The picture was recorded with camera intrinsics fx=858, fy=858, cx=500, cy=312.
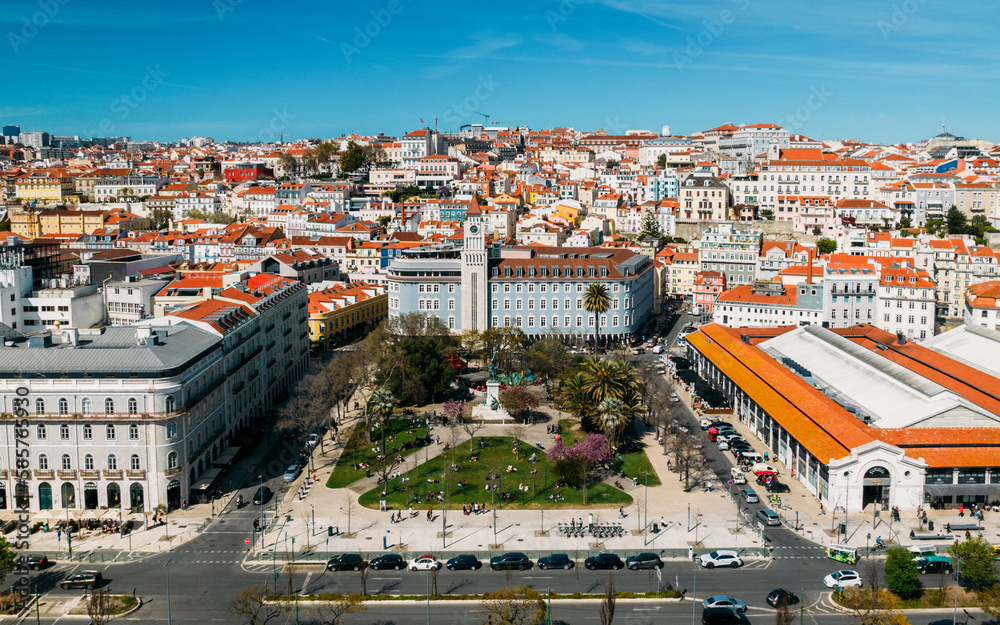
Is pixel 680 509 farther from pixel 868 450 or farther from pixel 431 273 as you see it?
pixel 431 273

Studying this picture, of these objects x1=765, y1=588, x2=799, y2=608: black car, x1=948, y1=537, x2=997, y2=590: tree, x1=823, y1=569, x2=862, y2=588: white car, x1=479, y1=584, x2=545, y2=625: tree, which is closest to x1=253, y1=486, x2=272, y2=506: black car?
x1=479, y1=584, x2=545, y2=625: tree

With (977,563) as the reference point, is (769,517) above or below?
below

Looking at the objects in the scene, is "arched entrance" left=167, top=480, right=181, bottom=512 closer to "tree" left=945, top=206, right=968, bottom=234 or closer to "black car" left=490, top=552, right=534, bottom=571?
"black car" left=490, top=552, right=534, bottom=571

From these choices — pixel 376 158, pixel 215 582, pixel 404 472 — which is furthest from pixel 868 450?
pixel 376 158

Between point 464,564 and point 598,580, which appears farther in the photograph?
point 464,564

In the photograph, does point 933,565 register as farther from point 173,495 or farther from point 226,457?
point 226,457

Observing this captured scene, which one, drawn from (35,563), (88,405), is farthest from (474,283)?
(35,563)

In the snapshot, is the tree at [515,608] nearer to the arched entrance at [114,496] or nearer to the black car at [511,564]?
the black car at [511,564]
